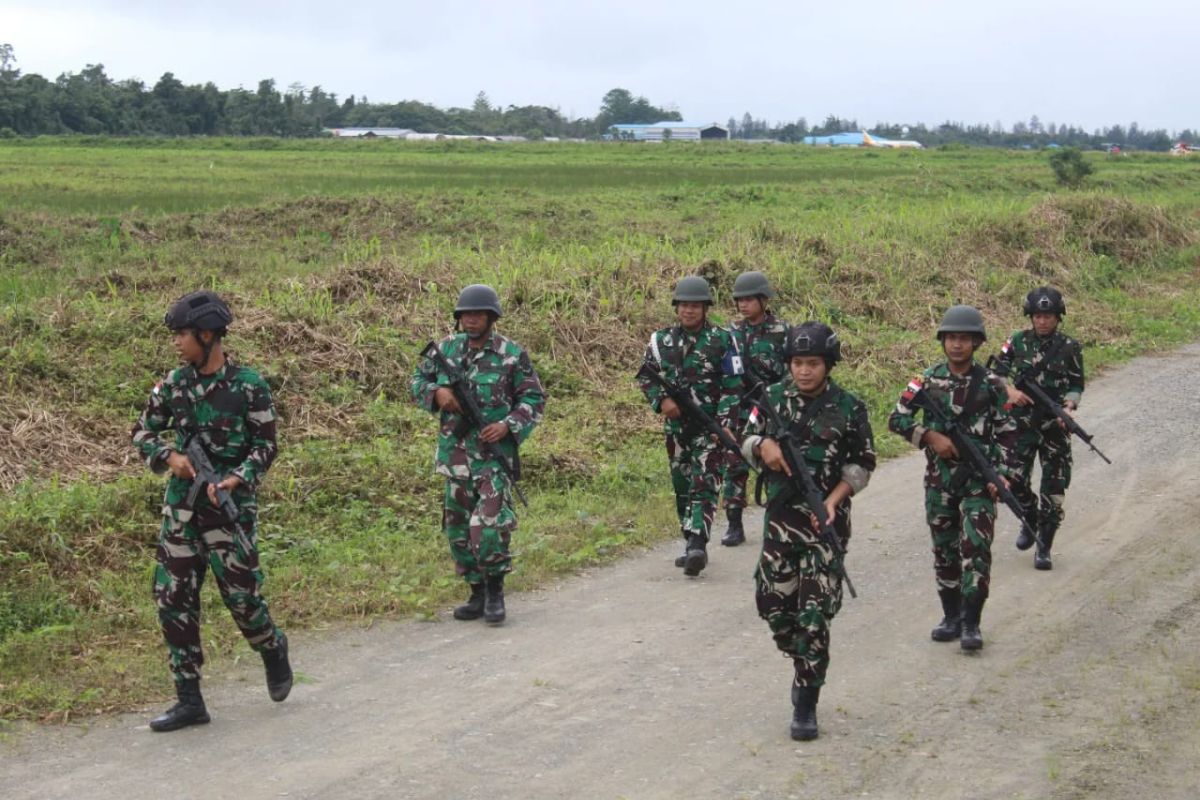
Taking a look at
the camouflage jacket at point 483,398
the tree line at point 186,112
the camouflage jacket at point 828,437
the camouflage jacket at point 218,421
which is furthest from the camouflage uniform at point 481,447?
the tree line at point 186,112

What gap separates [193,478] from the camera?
601cm

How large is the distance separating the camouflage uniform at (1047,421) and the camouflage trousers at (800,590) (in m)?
3.77

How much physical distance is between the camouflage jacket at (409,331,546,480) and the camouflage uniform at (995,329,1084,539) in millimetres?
3566

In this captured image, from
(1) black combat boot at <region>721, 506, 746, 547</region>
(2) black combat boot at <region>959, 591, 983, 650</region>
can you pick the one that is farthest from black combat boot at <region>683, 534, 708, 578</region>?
(2) black combat boot at <region>959, 591, 983, 650</region>

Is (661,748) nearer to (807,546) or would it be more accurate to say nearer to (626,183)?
(807,546)

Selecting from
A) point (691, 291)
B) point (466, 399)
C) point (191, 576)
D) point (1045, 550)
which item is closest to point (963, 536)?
point (1045, 550)

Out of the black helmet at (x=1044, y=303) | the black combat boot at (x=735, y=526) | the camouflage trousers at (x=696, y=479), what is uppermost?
the black helmet at (x=1044, y=303)

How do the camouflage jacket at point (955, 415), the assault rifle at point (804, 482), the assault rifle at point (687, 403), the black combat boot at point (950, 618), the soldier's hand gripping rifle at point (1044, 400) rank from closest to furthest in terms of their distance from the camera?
the assault rifle at point (804, 482) → the camouflage jacket at point (955, 415) → the black combat boot at point (950, 618) → the assault rifle at point (687, 403) → the soldier's hand gripping rifle at point (1044, 400)

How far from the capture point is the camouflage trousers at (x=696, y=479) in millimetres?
9023

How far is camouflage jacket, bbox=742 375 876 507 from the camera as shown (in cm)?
620

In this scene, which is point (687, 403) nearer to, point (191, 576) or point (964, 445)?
point (964, 445)

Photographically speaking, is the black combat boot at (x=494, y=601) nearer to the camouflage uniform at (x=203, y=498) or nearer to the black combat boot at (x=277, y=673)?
the black combat boot at (x=277, y=673)

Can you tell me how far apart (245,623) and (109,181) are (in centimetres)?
2947

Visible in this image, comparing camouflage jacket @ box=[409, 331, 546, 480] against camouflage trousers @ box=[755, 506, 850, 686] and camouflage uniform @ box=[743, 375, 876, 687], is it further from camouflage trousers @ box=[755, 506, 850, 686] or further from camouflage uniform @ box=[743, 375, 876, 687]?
camouflage trousers @ box=[755, 506, 850, 686]
